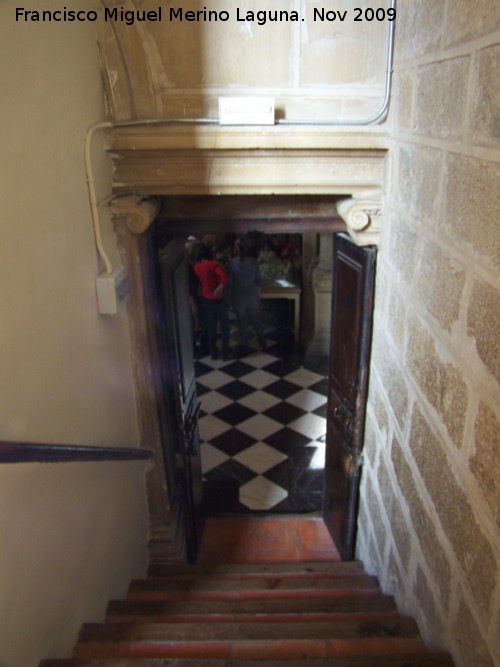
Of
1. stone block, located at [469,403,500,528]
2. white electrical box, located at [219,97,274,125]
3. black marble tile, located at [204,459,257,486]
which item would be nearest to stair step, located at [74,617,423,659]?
stone block, located at [469,403,500,528]

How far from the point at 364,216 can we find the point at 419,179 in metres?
0.51

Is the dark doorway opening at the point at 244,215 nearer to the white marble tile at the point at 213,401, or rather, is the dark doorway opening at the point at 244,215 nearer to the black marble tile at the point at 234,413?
the black marble tile at the point at 234,413

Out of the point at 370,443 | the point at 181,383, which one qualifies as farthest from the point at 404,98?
the point at 181,383

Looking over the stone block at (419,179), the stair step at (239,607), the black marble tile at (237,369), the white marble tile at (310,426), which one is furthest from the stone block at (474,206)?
the black marble tile at (237,369)

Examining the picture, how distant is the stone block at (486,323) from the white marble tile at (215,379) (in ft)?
13.3

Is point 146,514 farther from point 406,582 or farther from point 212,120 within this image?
point 212,120

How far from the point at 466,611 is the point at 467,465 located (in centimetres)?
41

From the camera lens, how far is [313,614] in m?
2.20

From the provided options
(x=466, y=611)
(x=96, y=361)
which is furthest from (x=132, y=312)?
(x=466, y=611)

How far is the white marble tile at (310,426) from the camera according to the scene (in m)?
4.52

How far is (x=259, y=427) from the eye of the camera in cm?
462

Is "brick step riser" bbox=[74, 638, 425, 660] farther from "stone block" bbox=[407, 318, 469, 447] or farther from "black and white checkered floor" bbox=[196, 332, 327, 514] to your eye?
"black and white checkered floor" bbox=[196, 332, 327, 514]

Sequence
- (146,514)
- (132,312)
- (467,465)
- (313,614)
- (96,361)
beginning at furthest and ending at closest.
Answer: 1. (146,514)
2. (132,312)
3. (313,614)
4. (96,361)
5. (467,465)


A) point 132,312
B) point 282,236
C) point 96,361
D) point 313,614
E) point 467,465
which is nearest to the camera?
point 467,465
